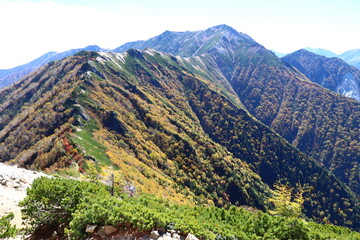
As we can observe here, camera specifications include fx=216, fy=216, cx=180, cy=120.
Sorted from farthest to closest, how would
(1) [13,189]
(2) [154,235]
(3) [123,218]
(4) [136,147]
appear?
(4) [136,147], (1) [13,189], (3) [123,218], (2) [154,235]

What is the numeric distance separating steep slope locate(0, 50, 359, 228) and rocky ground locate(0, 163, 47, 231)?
55.1 feet

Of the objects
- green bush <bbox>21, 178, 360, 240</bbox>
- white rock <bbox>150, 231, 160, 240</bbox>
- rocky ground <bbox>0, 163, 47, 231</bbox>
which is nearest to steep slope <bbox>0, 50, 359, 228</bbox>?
rocky ground <bbox>0, 163, 47, 231</bbox>

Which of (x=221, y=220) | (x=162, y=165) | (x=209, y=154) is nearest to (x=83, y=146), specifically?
(x=162, y=165)

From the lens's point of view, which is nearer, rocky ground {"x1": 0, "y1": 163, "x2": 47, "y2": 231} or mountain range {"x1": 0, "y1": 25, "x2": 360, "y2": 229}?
rocky ground {"x1": 0, "y1": 163, "x2": 47, "y2": 231}

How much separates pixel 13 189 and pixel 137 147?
63.7 m

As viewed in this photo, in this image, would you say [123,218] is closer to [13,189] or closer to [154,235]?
[154,235]

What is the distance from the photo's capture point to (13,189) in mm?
29094

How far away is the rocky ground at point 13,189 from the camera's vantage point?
2453 cm

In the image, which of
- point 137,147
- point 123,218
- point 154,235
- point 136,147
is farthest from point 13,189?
point 137,147

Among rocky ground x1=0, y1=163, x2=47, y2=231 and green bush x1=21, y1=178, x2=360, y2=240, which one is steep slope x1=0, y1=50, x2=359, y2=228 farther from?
green bush x1=21, y1=178, x2=360, y2=240

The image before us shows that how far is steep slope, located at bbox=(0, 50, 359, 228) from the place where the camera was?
64812mm

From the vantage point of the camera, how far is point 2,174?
30984 mm

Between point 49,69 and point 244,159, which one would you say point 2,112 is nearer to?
point 49,69

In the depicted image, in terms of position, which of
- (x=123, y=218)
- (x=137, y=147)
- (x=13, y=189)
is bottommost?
(x=137, y=147)
